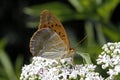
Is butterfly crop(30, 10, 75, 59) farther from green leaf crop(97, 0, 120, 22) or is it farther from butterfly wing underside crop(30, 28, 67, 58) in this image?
green leaf crop(97, 0, 120, 22)

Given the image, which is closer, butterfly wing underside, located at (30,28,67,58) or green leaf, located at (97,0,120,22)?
butterfly wing underside, located at (30,28,67,58)

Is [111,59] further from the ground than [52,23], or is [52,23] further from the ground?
[52,23]

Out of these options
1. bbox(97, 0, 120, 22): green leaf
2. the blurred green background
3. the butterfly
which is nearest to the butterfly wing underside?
the butterfly

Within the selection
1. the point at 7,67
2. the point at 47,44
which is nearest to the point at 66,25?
the point at 7,67

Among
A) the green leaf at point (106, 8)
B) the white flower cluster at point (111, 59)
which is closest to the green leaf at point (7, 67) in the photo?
the green leaf at point (106, 8)

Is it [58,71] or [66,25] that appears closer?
[58,71]

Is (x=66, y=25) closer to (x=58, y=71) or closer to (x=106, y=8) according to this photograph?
(x=106, y=8)

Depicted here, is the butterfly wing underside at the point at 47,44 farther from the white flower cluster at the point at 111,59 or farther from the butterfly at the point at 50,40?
the white flower cluster at the point at 111,59
